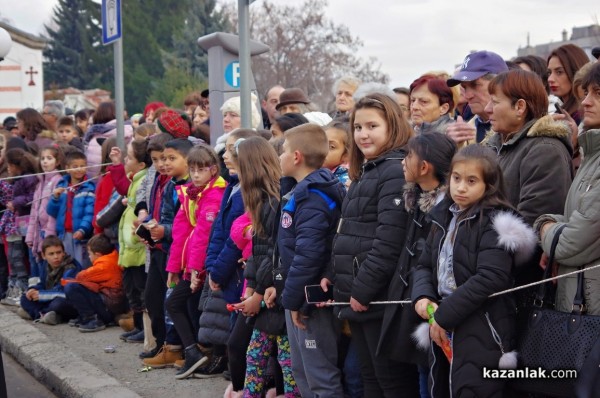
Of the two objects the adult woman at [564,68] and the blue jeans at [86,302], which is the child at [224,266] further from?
the blue jeans at [86,302]

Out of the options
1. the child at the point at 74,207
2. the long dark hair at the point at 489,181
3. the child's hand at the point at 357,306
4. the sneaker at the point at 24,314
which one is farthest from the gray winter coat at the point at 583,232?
the sneaker at the point at 24,314

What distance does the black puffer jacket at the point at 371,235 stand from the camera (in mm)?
5434

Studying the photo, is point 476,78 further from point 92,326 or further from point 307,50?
point 307,50

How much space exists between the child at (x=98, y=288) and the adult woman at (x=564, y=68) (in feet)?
17.7

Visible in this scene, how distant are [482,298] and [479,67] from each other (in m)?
1.90

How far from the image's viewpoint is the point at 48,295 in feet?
36.7

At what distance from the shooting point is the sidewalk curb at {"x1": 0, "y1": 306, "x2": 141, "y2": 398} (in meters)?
7.66

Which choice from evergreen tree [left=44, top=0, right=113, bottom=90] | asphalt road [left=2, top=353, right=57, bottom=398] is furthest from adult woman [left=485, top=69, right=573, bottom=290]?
evergreen tree [left=44, top=0, right=113, bottom=90]

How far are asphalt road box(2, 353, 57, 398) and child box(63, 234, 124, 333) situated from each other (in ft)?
3.62

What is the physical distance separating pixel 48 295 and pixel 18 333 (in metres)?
0.92

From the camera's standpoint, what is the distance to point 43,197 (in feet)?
39.9

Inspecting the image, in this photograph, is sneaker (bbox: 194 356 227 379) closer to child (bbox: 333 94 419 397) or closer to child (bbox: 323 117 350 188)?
child (bbox: 323 117 350 188)

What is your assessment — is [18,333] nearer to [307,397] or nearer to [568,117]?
[307,397]

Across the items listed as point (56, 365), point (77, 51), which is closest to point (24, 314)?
point (56, 365)
